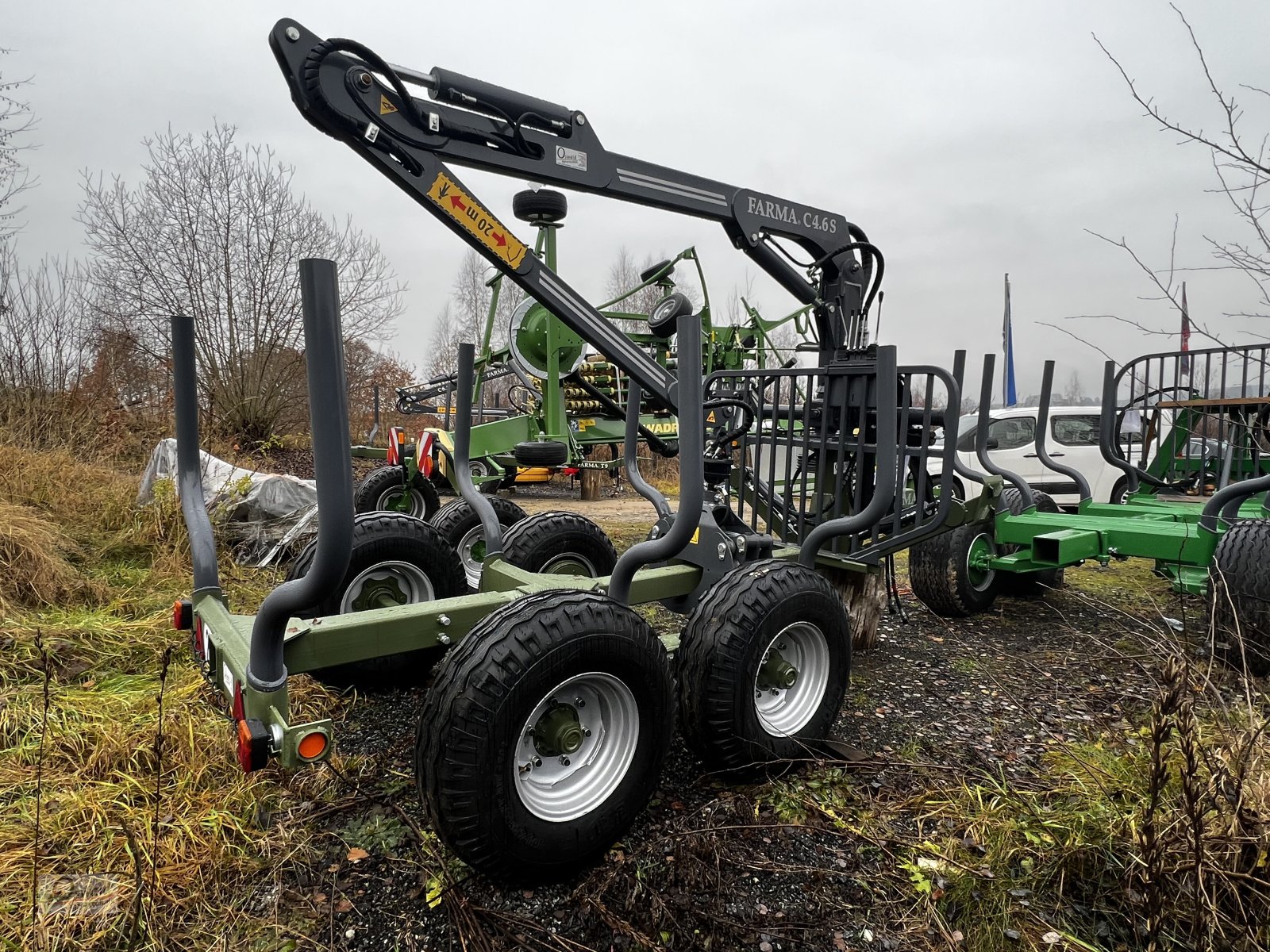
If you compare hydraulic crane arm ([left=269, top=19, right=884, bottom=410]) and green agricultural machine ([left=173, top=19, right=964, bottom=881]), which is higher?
hydraulic crane arm ([left=269, top=19, right=884, bottom=410])

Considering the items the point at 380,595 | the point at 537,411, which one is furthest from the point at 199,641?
the point at 537,411

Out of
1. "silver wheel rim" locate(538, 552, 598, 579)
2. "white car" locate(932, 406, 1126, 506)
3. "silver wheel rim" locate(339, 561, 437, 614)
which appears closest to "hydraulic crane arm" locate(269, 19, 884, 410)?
"silver wheel rim" locate(538, 552, 598, 579)

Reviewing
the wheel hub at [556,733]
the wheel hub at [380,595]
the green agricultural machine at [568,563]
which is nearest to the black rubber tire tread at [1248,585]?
the green agricultural machine at [568,563]

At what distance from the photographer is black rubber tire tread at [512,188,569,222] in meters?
6.07

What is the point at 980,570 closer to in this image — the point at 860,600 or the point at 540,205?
the point at 860,600

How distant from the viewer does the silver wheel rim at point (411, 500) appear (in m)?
8.49

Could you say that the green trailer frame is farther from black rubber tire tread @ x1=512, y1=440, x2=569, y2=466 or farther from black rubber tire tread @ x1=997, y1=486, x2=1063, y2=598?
black rubber tire tread @ x1=512, y1=440, x2=569, y2=466

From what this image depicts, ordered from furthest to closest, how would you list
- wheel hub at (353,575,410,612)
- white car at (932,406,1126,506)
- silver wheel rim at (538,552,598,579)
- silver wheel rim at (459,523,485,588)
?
white car at (932,406,1126,506)
silver wheel rim at (459,523,485,588)
silver wheel rim at (538,552,598,579)
wheel hub at (353,575,410,612)

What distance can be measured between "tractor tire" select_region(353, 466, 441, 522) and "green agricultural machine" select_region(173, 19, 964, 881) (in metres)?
4.62

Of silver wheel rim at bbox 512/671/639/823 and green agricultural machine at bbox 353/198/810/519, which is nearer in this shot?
silver wheel rim at bbox 512/671/639/823

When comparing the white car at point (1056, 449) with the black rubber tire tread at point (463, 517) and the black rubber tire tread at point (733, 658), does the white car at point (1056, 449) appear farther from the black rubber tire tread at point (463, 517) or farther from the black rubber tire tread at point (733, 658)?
the black rubber tire tread at point (733, 658)

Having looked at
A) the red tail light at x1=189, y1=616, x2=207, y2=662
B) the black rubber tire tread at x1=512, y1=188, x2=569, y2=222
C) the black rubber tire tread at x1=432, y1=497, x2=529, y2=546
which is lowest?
the red tail light at x1=189, y1=616, x2=207, y2=662

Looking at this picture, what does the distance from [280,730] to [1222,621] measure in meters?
4.48

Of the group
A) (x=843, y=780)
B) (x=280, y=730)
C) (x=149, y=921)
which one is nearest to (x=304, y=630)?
(x=280, y=730)
